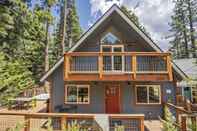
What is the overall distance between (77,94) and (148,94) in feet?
15.1

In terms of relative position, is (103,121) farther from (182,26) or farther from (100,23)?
(182,26)

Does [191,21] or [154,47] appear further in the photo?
[191,21]

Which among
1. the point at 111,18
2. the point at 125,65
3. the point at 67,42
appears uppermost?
the point at 67,42

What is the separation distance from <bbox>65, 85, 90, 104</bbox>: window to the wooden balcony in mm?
1826

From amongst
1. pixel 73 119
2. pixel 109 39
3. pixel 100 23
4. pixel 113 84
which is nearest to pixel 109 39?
pixel 109 39

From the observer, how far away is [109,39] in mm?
15844

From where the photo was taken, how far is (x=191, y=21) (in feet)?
126

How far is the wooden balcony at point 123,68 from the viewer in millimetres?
13109

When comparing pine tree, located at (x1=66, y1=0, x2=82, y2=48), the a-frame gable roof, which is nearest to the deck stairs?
the a-frame gable roof

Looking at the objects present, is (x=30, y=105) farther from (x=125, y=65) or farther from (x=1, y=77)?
(x=1, y=77)

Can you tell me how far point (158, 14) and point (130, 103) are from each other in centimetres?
4201

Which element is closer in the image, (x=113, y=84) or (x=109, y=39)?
(x=113, y=84)

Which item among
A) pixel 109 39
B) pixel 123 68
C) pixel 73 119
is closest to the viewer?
pixel 73 119

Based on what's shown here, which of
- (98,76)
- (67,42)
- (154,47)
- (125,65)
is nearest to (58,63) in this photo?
(98,76)
